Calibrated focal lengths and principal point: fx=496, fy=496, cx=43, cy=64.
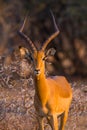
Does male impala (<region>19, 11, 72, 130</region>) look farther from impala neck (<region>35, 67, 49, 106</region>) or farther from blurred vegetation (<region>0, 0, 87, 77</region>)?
blurred vegetation (<region>0, 0, 87, 77</region>)

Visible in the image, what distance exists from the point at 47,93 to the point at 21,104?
2.30 metres

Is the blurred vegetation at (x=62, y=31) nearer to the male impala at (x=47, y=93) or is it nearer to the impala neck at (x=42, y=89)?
the male impala at (x=47, y=93)

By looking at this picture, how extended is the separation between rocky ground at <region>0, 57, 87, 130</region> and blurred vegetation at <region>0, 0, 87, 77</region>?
5.47 feet

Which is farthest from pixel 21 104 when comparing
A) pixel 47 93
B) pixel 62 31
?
pixel 62 31

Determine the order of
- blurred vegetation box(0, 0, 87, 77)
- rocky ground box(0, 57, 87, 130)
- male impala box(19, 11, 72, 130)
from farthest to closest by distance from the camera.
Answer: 1. blurred vegetation box(0, 0, 87, 77)
2. rocky ground box(0, 57, 87, 130)
3. male impala box(19, 11, 72, 130)

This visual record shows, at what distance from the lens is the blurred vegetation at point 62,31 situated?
1245cm

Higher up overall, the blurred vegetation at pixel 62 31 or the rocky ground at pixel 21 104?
the blurred vegetation at pixel 62 31

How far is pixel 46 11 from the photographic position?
1291 cm

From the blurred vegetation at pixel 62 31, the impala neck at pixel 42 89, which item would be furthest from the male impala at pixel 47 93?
the blurred vegetation at pixel 62 31

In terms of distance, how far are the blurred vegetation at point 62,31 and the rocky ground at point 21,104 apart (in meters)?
1.67

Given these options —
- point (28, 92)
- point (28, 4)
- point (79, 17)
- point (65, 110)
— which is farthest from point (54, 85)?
point (28, 4)

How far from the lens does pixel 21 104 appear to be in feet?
29.5

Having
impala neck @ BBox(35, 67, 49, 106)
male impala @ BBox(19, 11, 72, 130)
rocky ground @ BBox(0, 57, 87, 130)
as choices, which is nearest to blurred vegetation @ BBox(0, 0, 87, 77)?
rocky ground @ BBox(0, 57, 87, 130)

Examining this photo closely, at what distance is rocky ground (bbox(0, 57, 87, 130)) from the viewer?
8.20m
